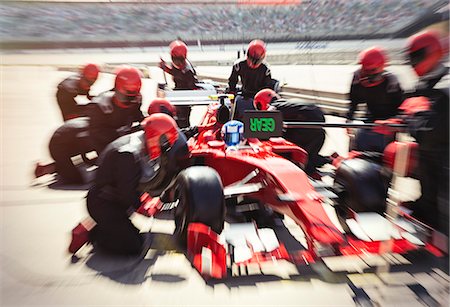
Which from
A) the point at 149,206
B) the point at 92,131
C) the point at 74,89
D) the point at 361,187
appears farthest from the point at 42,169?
the point at 361,187

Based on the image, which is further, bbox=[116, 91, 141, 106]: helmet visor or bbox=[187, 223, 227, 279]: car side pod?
bbox=[116, 91, 141, 106]: helmet visor

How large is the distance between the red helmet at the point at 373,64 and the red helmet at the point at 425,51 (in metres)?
1.22

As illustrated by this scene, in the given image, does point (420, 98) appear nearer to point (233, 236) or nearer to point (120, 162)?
point (233, 236)

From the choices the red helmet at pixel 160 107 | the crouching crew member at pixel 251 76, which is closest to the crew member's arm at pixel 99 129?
the red helmet at pixel 160 107

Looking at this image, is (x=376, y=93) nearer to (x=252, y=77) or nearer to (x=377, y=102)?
(x=377, y=102)

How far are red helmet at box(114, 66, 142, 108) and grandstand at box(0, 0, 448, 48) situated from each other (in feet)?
2.69

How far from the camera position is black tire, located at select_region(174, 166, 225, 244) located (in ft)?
9.69

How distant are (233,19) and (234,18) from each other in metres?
0.40

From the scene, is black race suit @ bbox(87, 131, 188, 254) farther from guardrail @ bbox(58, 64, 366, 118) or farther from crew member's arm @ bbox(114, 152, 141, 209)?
guardrail @ bbox(58, 64, 366, 118)

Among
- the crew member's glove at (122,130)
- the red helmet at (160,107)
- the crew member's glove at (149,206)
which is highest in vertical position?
the red helmet at (160,107)

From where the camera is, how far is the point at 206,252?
2.80 m

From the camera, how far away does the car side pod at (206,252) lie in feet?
8.86

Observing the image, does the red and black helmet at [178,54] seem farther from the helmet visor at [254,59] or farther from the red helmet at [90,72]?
the helmet visor at [254,59]

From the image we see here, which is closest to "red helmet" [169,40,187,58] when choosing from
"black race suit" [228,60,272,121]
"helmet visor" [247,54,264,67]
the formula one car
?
"black race suit" [228,60,272,121]
